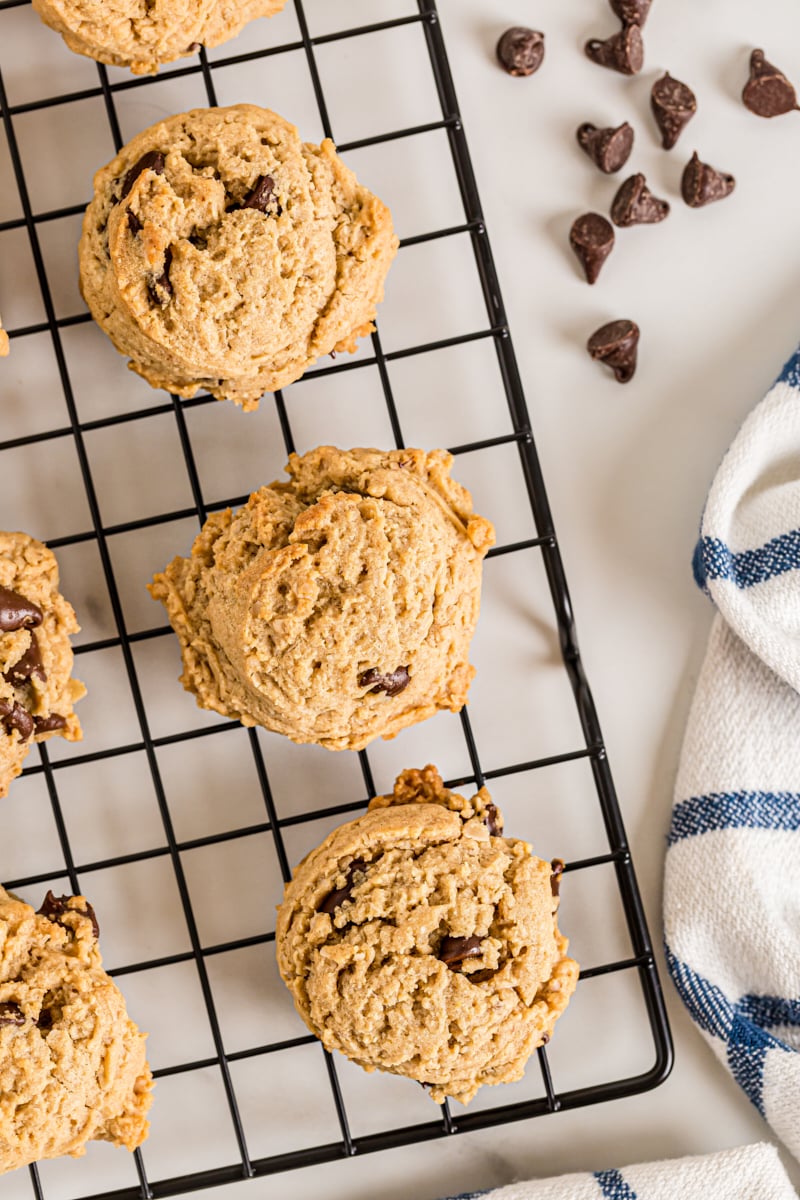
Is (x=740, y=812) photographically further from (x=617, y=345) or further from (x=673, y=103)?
(x=673, y=103)

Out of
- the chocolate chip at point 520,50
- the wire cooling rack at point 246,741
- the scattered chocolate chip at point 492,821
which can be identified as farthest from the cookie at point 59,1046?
the chocolate chip at point 520,50

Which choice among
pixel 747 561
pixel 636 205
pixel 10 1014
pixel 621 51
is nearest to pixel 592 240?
pixel 636 205

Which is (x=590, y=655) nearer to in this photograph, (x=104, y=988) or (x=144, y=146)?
(x=104, y=988)

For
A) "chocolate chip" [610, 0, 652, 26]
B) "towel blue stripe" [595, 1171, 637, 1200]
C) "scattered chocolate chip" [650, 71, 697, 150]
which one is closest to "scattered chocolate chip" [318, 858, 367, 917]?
"towel blue stripe" [595, 1171, 637, 1200]

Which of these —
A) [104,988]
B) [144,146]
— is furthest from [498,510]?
[104,988]

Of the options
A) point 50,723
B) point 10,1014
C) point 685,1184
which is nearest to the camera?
point 10,1014

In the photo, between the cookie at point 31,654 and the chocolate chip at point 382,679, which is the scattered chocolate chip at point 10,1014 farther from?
the chocolate chip at point 382,679
